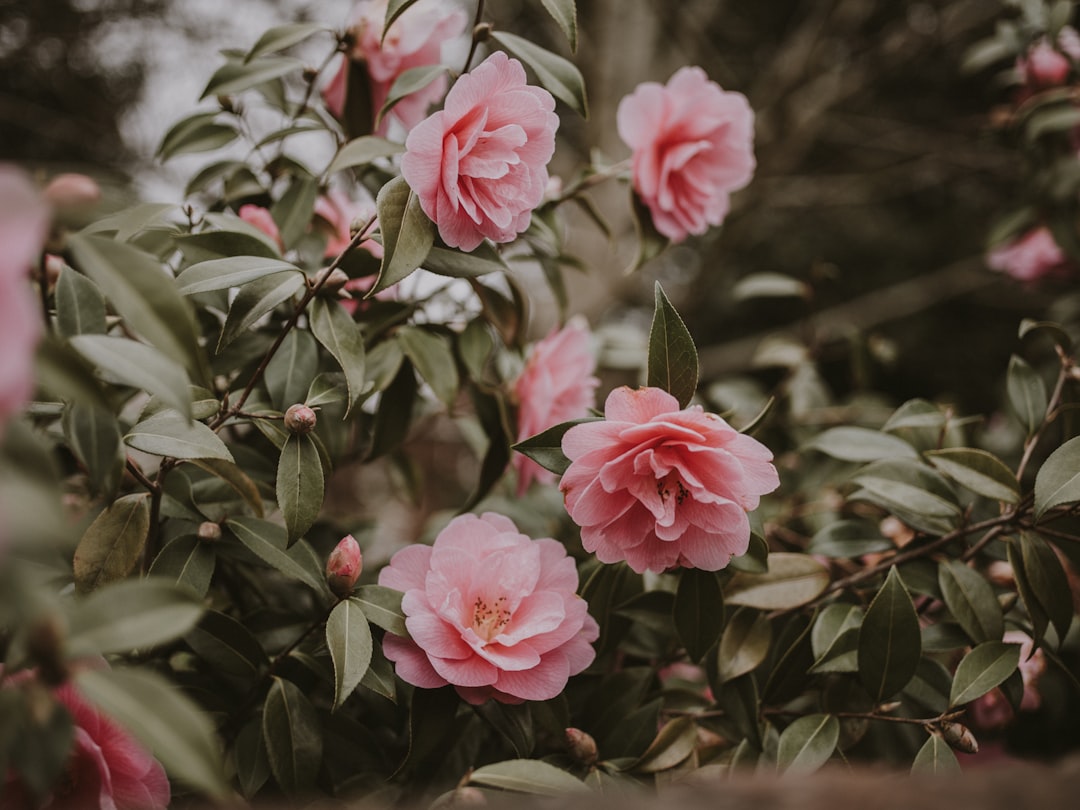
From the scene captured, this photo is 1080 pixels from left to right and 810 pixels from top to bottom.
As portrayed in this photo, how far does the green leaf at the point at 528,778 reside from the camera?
1.52ft

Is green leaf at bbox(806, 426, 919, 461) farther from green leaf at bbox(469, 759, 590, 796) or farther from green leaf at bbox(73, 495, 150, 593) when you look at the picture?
green leaf at bbox(73, 495, 150, 593)

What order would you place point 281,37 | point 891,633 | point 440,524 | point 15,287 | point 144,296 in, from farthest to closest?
point 440,524
point 281,37
point 891,633
point 144,296
point 15,287

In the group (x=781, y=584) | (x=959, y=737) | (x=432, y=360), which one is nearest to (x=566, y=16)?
(x=432, y=360)

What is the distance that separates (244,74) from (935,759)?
825 millimetres

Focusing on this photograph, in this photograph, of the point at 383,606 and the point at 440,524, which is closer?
the point at 383,606

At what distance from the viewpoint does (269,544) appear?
0.56 metres

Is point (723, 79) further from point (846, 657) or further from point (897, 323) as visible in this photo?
point (846, 657)

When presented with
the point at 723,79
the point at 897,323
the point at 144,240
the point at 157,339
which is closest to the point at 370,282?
the point at 144,240

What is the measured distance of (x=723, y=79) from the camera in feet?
7.89

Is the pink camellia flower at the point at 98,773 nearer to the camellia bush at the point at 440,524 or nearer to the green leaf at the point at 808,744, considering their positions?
the camellia bush at the point at 440,524

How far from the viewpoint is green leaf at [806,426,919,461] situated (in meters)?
0.73

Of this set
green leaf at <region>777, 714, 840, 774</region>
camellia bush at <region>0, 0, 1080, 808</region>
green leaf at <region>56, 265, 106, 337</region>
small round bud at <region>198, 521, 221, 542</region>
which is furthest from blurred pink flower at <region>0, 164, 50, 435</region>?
green leaf at <region>777, 714, 840, 774</region>

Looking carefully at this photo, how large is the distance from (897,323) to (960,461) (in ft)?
9.75

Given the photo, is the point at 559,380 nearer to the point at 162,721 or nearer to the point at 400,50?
the point at 400,50
